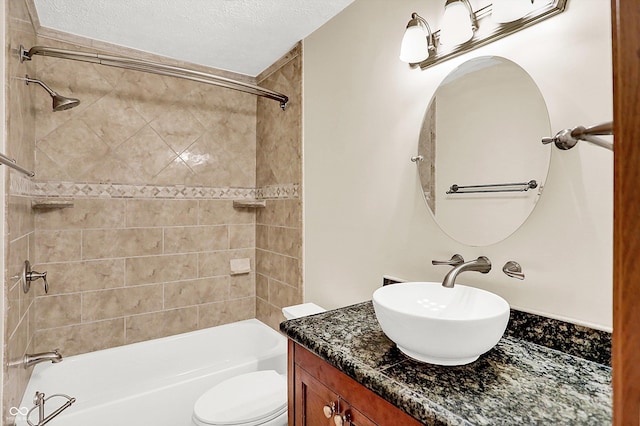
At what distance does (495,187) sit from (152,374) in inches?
→ 92.7

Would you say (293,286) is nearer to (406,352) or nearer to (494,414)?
(406,352)

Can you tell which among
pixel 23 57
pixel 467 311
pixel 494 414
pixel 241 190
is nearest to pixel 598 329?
pixel 467 311

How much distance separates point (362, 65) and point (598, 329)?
4.71ft

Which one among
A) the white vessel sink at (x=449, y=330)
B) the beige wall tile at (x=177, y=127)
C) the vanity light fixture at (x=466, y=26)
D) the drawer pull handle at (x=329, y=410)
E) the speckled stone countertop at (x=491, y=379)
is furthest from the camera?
the beige wall tile at (x=177, y=127)

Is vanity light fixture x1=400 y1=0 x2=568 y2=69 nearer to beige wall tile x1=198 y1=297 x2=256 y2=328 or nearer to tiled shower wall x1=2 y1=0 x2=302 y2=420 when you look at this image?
tiled shower wall x1=2 y1=0 x2=302 y2=420

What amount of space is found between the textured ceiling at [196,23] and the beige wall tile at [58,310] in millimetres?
1679

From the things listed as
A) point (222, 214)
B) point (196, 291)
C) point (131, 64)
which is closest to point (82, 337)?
point (196, 291)

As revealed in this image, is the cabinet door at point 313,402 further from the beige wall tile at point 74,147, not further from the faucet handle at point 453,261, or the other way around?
the beige wall tile at point 74,147

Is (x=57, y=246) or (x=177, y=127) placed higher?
(x=177, y=127)

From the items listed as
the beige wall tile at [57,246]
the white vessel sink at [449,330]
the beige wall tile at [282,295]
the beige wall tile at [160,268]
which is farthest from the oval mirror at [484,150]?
the beige wall tile at [57,246]

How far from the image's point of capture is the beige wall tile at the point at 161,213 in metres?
2.34

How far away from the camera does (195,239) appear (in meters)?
2.56

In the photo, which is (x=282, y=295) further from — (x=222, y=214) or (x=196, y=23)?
(x=196, y=23)

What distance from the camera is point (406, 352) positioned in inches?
35.8
